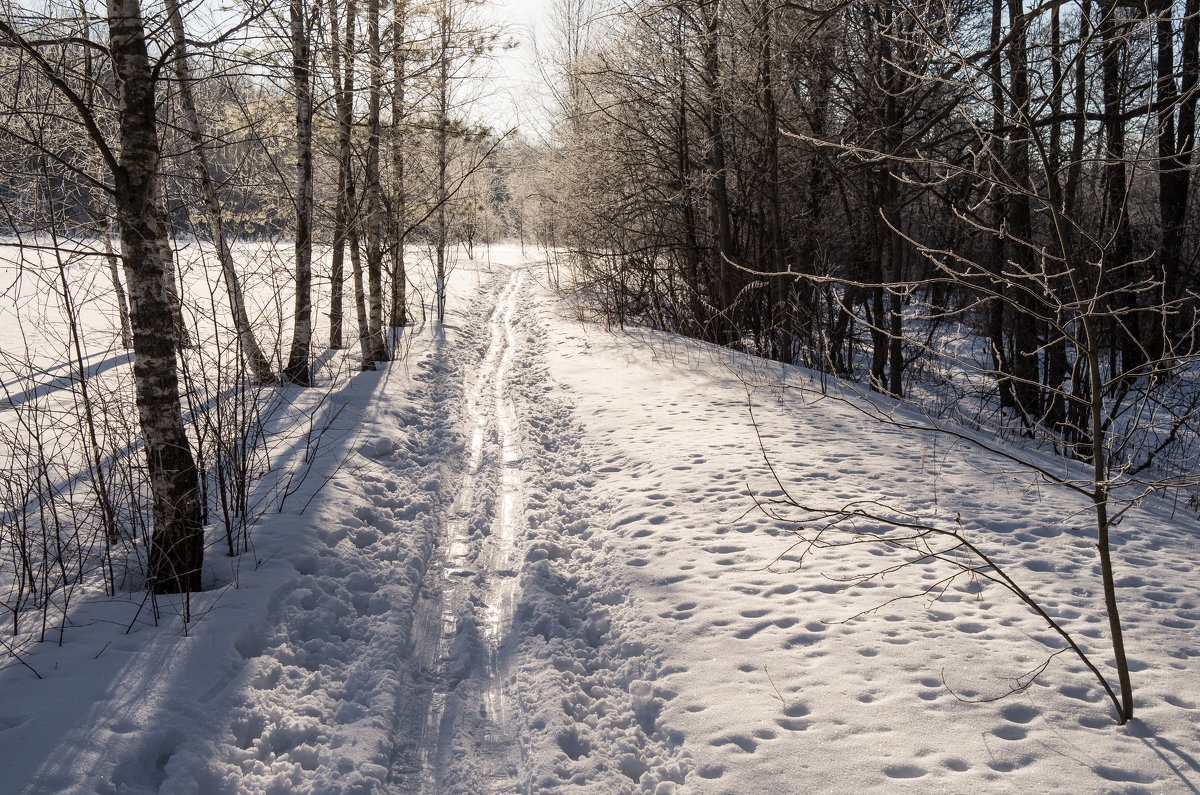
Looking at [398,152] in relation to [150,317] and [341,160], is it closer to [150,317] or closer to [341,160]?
[341,160]

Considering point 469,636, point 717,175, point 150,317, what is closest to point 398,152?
point 717,175

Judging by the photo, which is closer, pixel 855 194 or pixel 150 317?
pixel 150 317

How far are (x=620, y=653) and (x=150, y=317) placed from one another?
11.4 ft

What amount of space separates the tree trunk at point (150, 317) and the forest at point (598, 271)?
0.06ft

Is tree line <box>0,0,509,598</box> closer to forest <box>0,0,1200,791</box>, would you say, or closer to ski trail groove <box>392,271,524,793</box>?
forest <box>0,0,1200,791</box>

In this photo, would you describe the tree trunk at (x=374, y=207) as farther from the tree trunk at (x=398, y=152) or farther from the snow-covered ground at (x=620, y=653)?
the snow-covered ground at (x=620, y=653)

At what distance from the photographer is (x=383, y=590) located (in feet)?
15.8

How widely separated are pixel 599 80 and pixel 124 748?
Answer: 1509 centimetres

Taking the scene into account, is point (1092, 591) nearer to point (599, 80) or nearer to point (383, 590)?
point (383, 590)

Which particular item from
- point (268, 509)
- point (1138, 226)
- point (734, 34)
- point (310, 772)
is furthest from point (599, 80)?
point (310, 772)

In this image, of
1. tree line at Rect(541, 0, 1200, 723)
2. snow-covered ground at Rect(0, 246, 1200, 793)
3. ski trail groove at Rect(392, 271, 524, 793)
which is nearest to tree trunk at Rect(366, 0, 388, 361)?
tree line at Rect(541, 0, 1200, 723)

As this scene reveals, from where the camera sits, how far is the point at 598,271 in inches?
684

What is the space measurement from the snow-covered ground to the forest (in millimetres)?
115

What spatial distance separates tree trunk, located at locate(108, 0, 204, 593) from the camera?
382 cm
